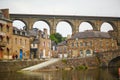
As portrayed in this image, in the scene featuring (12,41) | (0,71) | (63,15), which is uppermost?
(63,15)

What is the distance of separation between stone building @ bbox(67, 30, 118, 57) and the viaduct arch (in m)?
20.5

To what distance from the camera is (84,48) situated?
217ft

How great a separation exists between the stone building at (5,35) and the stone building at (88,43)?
20.6 metres

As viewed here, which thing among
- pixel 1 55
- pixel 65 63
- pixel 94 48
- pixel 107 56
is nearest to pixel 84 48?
pixel 94 48

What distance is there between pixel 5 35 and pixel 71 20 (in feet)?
155

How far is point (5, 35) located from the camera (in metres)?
47.1

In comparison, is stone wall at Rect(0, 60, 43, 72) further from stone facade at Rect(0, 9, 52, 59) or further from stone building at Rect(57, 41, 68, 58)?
stone building at Rect(57, 41, 68, 58)

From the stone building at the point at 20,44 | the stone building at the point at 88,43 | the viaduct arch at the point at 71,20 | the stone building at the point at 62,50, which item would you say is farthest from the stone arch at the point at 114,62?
the viaduct arch at the point at 71,20

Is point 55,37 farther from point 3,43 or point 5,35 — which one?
point 3,43

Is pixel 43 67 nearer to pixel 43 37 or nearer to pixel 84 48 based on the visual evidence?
pixel 43 37

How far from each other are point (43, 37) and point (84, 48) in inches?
411

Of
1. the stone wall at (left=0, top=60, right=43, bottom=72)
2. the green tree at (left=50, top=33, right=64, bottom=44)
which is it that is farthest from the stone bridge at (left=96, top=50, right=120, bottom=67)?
the green tree at (left=50, top=33, right=64, bottom=44)

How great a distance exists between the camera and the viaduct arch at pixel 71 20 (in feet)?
287

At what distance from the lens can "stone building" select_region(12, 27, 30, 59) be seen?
51.1 metres
